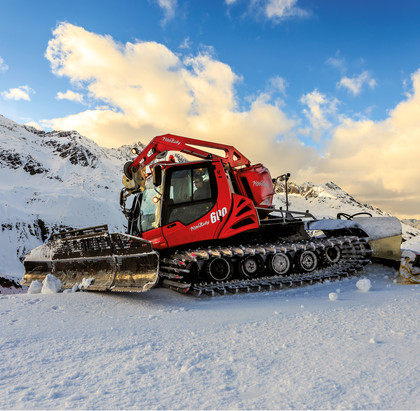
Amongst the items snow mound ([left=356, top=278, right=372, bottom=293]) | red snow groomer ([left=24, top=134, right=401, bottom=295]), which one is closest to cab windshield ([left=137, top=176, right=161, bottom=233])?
red snow groomer ([left=24, top=134, right=401, bottom=295])

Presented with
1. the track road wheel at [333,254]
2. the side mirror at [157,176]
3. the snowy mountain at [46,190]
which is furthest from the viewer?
the snowy mountain at [46,190]

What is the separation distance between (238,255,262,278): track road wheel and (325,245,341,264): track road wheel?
180 centimetres

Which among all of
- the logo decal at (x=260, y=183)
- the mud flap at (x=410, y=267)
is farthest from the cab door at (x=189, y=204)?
the mud flap at (x=410, y=267)

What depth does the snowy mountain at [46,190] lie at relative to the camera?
133 ft

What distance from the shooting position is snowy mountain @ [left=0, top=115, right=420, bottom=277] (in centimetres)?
4048

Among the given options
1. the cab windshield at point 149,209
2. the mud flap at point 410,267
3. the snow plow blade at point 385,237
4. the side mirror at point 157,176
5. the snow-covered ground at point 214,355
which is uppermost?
the side mirror at point 157,176

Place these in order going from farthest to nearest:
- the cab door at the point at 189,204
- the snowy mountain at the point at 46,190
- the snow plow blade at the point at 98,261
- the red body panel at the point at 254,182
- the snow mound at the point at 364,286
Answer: the snowy mountain at the point at 46,190
the red body panel at the point at 254,182
the cab door at the point at 189,204
the snow mound at the point at 364,286
the snow plow blade at the point at 98,261

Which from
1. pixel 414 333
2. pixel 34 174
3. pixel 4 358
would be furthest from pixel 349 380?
pixel 34 174

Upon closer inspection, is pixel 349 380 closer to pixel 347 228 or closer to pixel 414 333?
pixel 414 333

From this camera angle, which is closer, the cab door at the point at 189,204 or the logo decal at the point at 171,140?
the cab door at the point at 189,204

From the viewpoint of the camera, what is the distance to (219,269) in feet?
21.6

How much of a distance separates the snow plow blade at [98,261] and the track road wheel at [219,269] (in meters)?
1.28

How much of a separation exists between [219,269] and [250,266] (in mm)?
691

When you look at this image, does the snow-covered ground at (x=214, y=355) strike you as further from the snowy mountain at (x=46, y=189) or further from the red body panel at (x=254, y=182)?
the snowy mountain at (x=46, y=189)
